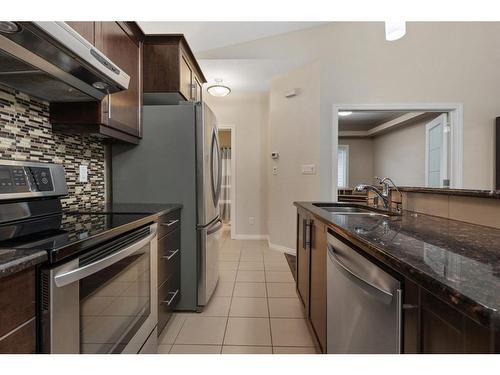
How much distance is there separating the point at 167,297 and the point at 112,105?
1315 millimetres

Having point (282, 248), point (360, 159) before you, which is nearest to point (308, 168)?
point (282, 248)

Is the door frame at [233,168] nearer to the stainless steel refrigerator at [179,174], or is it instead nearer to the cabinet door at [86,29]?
the stainless steel refrigerator at [179,174]

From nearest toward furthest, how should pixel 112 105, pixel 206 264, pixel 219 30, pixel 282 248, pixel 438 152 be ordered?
pixel 112 105
pixel 206 264
pixel 219 30
pixel 438 152
pixel 282 248

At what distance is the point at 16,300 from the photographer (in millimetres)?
585

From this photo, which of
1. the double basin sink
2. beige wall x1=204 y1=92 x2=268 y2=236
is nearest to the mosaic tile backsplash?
the double basin sink

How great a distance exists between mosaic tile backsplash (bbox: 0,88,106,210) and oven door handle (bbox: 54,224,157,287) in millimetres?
787

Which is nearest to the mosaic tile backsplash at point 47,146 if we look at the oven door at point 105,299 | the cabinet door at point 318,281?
the oven door at point 105,299

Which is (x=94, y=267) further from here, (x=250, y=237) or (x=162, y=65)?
(x=250, y=237)

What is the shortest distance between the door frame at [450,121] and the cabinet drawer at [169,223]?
→ 208 centimetres

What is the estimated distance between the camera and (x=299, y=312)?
1.87m

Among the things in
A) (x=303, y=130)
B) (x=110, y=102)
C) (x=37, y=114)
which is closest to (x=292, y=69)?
(x=303, y=130)

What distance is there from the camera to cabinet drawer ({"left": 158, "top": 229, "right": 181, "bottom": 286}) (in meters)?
1.48
